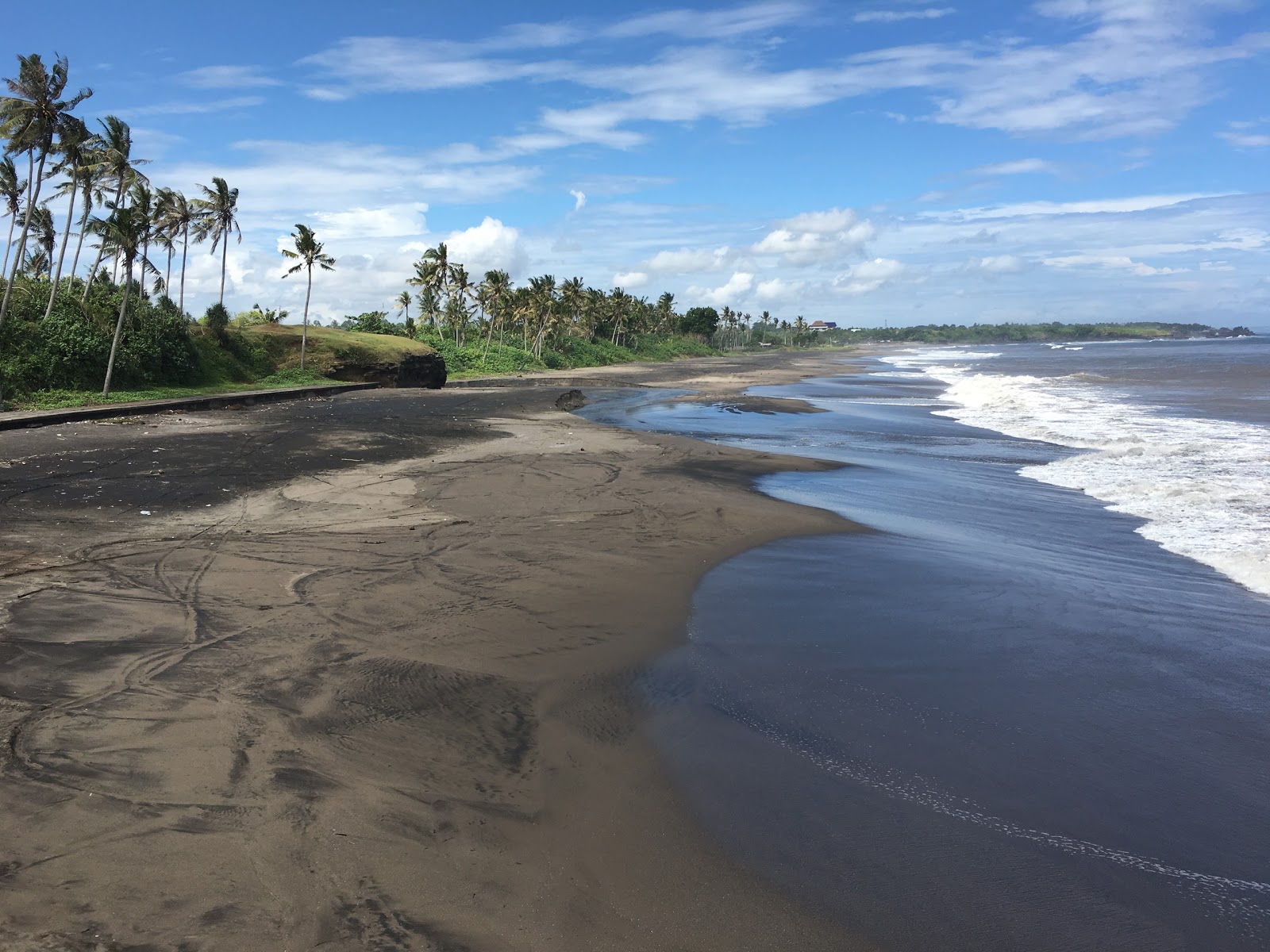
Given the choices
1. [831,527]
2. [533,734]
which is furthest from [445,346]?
[533,734]

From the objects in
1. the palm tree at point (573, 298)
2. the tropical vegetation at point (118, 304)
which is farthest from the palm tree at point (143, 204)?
the palm tree at point (573, 298)

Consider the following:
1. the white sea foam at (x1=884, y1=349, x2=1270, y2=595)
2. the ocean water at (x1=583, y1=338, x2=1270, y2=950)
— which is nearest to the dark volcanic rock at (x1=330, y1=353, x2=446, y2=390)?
the white sea foam at (x1=884, y1=349, x2=1270, y2=595)

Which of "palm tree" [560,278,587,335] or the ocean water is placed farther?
"palm tree" [560,278,587,335]

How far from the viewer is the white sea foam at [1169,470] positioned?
36.2 feet

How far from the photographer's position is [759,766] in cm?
506

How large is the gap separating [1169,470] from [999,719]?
45.5 ft

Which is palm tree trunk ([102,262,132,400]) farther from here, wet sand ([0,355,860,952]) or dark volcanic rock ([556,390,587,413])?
wet sand ([0,355,860,952])

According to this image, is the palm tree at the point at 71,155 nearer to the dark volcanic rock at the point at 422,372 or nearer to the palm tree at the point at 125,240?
the palm tree at the point at 125,240

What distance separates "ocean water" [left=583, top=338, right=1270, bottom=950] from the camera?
3941 mm

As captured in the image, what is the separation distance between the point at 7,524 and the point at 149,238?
3458cm

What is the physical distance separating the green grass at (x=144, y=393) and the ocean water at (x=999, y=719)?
27.1 metres

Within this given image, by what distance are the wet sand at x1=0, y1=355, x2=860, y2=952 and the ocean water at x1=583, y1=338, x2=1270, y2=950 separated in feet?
1.50

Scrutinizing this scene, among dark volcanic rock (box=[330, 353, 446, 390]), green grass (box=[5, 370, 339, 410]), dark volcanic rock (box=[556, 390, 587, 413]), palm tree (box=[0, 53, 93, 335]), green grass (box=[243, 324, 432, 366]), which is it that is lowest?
green grass (box=[5, 370, 339, 410])

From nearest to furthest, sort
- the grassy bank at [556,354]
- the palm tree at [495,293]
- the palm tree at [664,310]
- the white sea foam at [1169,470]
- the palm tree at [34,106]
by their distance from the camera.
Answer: the white sea foam at [1169,470]
the palm tree at [34,106]
the grassy bank at [556,354]
the palm tree at [495,293]
the palm tree at [664,310]
